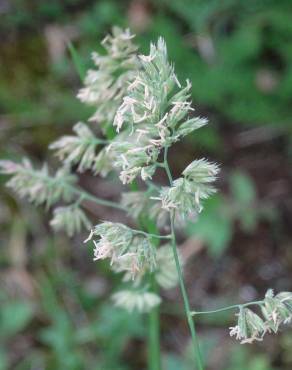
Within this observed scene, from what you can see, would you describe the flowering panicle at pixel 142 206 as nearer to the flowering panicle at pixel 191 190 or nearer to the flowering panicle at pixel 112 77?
the flowering panicle at pixel 112 77

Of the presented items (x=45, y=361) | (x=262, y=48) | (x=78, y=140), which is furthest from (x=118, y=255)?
(x=262, y=48)

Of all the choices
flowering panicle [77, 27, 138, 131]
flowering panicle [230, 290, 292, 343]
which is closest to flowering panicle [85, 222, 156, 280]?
flowering panicle [230, 290, 292, 343]

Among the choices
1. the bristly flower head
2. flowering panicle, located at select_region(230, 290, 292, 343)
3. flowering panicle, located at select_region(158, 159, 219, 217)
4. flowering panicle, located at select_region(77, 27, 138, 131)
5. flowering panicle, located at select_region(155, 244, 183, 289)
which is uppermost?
flowering panicle, located at select_region(77, 27, 138, 131)

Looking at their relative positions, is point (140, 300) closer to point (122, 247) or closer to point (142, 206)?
point (142, 206)

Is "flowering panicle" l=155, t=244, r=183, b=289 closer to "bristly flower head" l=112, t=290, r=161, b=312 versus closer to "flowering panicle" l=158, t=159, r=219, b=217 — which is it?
"bristly flower head" l=112, t=290, r=161, b=312

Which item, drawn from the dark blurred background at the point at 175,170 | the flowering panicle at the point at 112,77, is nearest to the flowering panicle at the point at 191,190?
the flowering panicle at the point at 112,77
